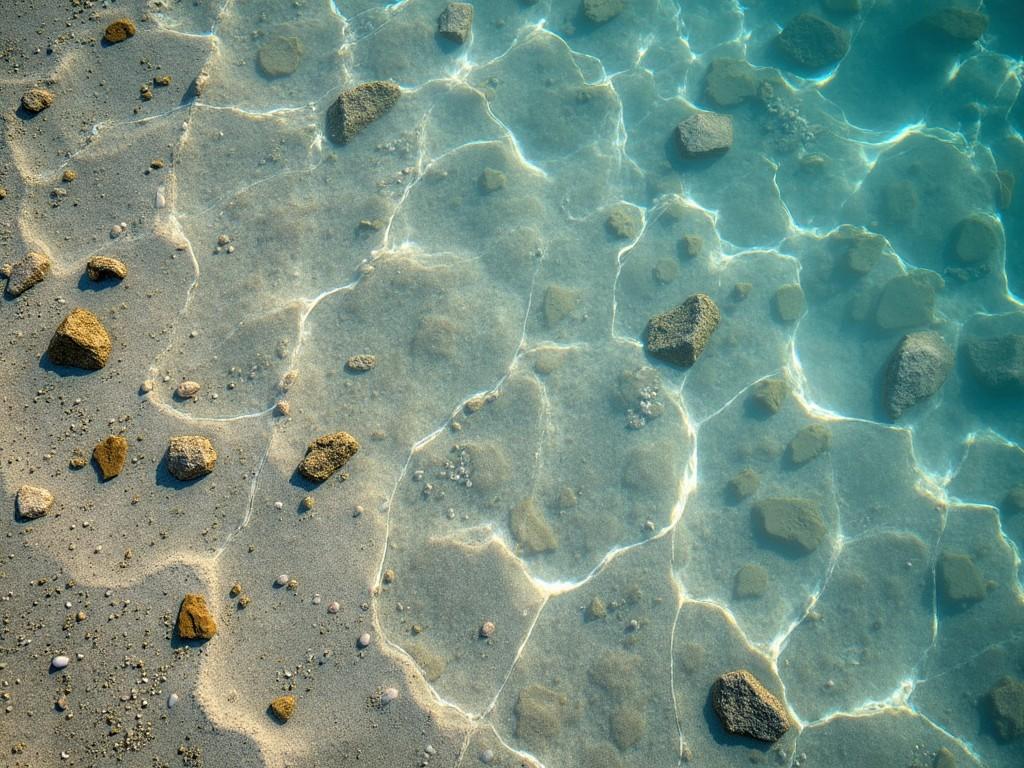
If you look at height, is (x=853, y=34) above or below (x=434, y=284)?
Answer: above

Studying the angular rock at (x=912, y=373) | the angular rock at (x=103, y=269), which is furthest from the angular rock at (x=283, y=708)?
the angular rock at (x=912, y=373)

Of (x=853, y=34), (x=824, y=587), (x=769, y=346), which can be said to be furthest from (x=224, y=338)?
(x=853, y=34)

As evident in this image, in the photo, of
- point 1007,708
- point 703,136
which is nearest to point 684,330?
point 703,136

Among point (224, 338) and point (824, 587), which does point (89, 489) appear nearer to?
point (224, 338)

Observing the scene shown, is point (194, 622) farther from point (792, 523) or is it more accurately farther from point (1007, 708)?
point (1007, 708)

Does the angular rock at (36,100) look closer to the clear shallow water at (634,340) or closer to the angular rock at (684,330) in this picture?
the clear shallow water at (634,340)

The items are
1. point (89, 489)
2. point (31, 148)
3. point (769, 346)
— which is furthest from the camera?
point (769, 346)

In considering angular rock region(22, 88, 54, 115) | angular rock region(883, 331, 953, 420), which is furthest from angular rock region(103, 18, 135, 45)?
angular rock region(883, 331, 953, 420)
